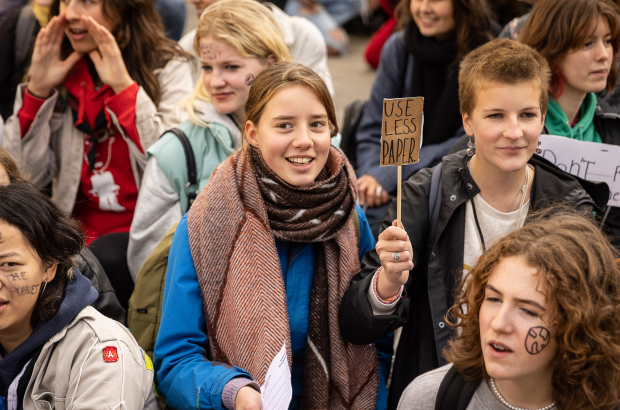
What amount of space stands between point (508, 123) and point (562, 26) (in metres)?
0.84

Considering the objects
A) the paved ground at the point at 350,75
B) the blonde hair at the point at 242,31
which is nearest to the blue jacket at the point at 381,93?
the blonde hair at the point at 242,31

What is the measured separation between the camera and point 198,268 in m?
2.34

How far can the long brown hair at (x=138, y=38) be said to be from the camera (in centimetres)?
351

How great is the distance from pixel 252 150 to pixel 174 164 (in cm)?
69

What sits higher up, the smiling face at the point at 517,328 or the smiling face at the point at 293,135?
the smiling face at the point at 293,135

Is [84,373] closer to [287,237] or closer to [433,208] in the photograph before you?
[287,237]

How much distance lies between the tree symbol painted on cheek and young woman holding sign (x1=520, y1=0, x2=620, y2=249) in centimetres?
136

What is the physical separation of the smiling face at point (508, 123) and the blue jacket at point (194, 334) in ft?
2.49

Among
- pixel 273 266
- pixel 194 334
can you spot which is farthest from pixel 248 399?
pixel 273 266

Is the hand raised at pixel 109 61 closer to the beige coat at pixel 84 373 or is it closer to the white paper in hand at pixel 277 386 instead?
the beige coat at pixel 84 373

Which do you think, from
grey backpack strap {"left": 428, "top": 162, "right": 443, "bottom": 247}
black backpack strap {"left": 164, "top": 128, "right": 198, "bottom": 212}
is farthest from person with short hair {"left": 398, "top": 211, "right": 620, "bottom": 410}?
black backpack strap {"left": 164, "top": 128, "right": 198, "bottom": 212}

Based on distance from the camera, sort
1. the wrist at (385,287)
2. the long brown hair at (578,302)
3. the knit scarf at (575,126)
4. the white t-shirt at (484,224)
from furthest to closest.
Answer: the knit scarf at (575,126) < the white t-shirt at (484,224) < the wrist at (385,287) < the long brown hair at (578,302)

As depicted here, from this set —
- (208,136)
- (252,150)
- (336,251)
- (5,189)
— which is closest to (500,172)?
(336,251)

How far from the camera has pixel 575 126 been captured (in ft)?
9.95
